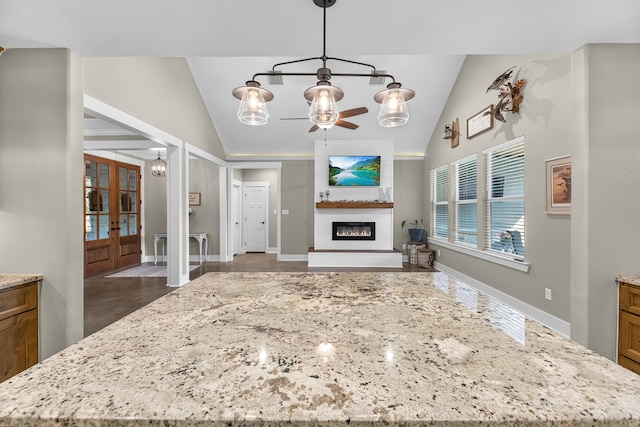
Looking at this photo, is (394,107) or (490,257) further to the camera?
(490,257)

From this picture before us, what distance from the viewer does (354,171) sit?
627cm

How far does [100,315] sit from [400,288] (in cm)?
361

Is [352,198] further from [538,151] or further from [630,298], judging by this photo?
[630,298]

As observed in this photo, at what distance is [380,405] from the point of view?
55cm

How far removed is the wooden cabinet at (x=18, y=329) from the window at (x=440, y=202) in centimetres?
562

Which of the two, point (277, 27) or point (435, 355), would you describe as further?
point (277, 27)

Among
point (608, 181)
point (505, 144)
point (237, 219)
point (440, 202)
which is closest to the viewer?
point (608, 181)

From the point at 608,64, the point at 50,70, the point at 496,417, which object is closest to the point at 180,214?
the point at 50,70

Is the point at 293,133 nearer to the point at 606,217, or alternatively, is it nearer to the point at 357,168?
the point at 357,168

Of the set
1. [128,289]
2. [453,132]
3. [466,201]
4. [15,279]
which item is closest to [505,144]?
[466,201]

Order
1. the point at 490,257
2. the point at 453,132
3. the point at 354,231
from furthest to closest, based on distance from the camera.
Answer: the point at 354,231 → the point at 453,132 → the point at 490,257

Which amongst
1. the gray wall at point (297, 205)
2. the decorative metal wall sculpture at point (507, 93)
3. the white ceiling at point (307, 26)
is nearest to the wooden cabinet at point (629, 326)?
the white ceiling at point (307, 26)

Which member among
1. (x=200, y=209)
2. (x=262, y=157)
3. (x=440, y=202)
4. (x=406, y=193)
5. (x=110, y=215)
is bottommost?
(x=110, y=215)

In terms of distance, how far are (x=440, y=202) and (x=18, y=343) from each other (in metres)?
6.05
